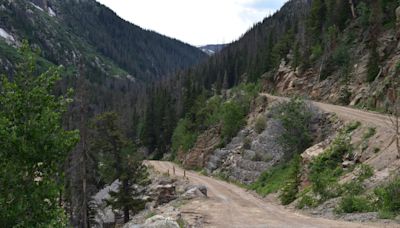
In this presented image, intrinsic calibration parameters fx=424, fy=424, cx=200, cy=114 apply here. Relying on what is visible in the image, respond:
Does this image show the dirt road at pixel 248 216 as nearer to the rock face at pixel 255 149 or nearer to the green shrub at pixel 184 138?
the rock face at pixel 255 149

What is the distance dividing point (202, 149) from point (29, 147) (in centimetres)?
5133

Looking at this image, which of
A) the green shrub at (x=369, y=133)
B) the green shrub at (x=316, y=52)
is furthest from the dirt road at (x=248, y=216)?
the green shrub at (x=316, y=52)

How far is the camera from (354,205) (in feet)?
65.0

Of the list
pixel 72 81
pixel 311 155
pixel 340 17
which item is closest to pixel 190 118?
pixel 340 17

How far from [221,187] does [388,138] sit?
1735cm

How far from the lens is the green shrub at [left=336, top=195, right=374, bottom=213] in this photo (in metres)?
19.4

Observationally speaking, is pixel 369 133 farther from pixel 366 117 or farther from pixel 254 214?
pixel 254 214

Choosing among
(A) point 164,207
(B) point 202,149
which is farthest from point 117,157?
(B) point 202,149

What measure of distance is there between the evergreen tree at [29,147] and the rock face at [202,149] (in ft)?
153

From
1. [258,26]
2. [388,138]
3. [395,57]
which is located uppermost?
[258,26]

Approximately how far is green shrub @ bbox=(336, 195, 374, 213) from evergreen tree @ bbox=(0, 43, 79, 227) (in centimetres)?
1311

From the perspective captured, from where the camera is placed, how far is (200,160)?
61.1 meters

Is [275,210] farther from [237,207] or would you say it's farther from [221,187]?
[221,187]

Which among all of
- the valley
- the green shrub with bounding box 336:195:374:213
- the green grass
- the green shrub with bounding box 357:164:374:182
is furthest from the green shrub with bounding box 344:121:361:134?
the green shrub with bounding box 336:195:374:213
